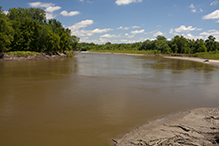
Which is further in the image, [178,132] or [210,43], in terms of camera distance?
[210,43]

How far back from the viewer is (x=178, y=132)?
17.6ft

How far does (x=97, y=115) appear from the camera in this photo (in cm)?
737

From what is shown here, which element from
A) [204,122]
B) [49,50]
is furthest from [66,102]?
[49,50]

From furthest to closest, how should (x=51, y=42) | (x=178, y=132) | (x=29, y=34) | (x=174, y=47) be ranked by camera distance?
(x=174, y=47)
(x=51, y=42)
(x=29, y=34)
(x=178, y=132)

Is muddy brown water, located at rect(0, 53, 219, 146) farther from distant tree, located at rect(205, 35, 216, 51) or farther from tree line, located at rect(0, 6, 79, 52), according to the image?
distant tree, located at rect(205, 35, 216, 51)

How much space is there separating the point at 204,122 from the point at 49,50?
5757cm

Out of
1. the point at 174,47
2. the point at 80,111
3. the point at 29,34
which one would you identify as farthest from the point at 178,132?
the point at 174,47

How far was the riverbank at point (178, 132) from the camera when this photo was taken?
4.82 meters

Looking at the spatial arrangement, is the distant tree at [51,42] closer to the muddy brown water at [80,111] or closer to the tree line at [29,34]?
the tree line at [29,34]

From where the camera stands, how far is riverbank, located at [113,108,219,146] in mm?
4816

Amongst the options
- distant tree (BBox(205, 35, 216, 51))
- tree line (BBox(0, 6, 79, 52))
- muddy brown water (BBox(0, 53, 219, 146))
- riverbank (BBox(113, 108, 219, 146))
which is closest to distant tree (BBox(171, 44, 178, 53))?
distant tree (BBox(205, 35, 216, 51))

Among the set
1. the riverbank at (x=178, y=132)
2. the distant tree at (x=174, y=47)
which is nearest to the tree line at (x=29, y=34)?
the riverbank at (x=178, y=132)

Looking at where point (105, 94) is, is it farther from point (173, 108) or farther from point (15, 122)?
point (15, 122)

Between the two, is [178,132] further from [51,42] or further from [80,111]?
[51,42]
